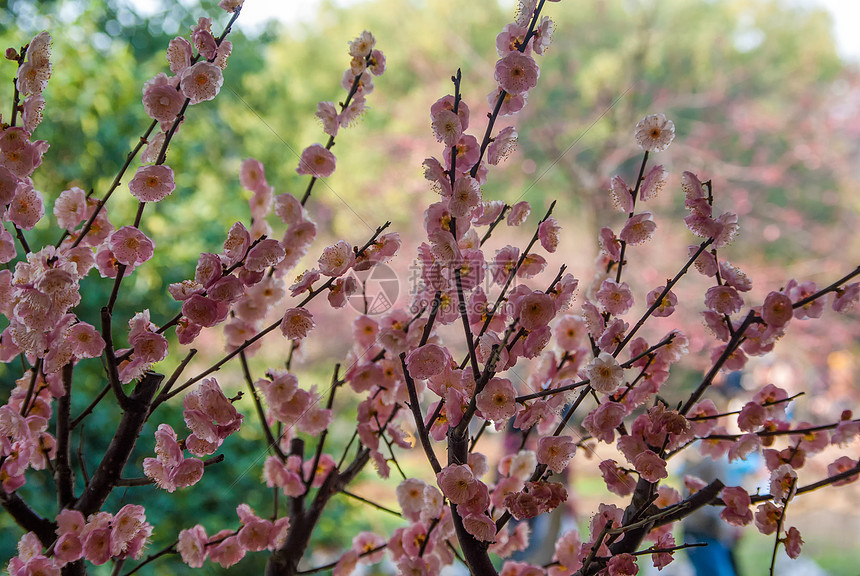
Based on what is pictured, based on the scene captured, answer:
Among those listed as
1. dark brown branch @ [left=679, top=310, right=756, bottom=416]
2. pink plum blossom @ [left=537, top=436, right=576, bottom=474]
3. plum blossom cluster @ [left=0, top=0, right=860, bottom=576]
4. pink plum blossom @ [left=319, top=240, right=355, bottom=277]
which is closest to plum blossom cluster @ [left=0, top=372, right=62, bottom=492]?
plum blossom cluster @ [left=0, top=0, right=860, bottom=576]

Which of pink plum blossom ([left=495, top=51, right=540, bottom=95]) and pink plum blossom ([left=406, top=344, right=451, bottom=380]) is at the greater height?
pink plum blossom ([left=495, top=51, right=540, bottom=95])

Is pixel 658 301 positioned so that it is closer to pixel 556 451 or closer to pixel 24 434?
pixel 556 451

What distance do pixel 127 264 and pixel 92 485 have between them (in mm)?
174

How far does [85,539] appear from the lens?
440 millimetres

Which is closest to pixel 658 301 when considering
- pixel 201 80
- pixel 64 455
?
pixel 201 80

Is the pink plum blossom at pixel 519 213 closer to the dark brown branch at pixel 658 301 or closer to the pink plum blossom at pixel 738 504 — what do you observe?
the dark brown branch at pixel 658 301

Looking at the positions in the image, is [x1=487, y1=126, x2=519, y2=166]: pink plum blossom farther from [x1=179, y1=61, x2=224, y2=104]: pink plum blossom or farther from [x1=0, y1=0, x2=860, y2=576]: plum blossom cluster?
[x1=179, y1=61, x2=224, y2=104]: pink plum blossom

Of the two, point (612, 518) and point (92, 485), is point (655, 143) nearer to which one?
point (612, 518)

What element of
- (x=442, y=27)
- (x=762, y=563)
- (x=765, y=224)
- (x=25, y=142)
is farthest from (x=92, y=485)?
(x=765, y=224)

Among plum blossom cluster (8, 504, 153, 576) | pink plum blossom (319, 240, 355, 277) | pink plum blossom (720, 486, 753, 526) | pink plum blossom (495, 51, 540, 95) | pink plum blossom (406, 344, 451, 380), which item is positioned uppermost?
pink plum blossom (495, 51, 540, 95)

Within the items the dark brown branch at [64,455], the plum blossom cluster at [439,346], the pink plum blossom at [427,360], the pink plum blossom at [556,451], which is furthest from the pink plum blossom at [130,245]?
the pink plum blossom at [556,451]

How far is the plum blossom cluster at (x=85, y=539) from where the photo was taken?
1.42 feet

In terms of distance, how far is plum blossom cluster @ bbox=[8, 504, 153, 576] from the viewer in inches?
17.1

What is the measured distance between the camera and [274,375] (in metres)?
0.49
